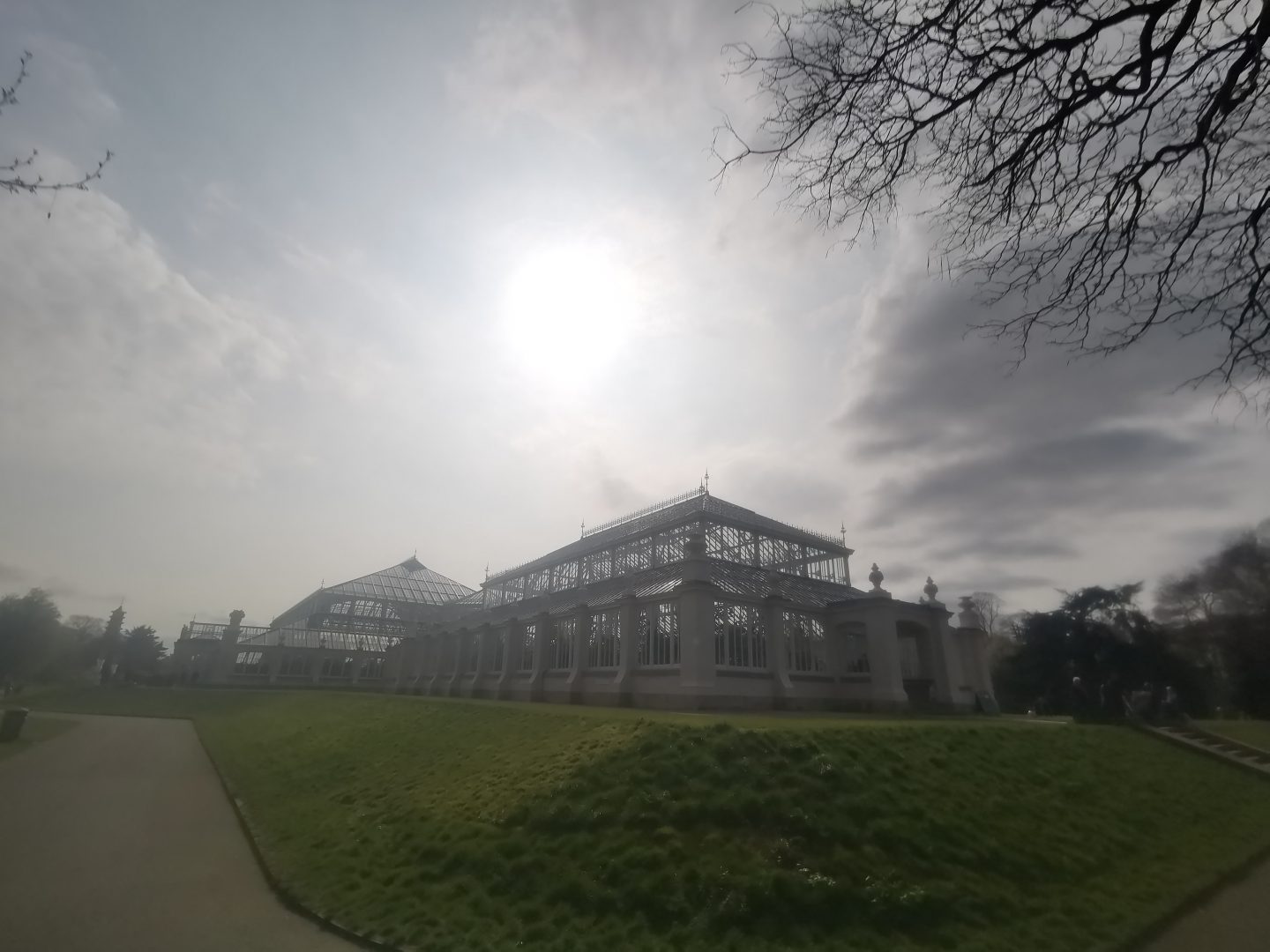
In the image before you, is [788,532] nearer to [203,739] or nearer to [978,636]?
[978,636]

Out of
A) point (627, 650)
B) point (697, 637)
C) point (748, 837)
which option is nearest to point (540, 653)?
point (627, 650)

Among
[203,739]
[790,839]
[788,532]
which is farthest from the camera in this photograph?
[788,532]

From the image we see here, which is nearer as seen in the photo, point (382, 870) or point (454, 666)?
point (382, 870)

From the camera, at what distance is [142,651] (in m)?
66.4

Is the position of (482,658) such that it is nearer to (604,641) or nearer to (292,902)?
(604,641)

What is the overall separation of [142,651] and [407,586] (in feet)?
103

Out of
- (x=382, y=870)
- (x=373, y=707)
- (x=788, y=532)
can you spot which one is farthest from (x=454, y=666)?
(x=382, y=870)

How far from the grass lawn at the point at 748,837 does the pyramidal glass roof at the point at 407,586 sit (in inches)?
1907

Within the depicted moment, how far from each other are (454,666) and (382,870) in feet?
101

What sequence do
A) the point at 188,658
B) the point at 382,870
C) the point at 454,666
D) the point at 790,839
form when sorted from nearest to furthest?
the point at 790,839 < the point at 382,870 < the point at 454,666 < the point at 188,658

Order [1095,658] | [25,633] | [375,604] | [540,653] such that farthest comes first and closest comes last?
1. [375,604]
2. [25,633]
3. [1095,658]
4. [540,653]

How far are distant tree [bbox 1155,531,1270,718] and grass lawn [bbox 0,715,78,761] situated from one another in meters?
58.9

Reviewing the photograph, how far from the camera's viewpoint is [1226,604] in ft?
134

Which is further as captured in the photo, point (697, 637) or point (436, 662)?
point (436, 662)
